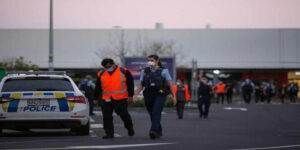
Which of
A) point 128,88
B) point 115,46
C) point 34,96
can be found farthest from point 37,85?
point 115,46

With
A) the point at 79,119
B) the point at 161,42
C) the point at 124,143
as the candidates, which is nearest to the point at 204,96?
the point at 79,119

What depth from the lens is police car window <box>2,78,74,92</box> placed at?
46.6 feet

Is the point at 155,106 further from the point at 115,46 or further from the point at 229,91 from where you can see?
the point at 115,46

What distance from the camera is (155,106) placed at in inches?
536

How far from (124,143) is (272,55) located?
61604mm

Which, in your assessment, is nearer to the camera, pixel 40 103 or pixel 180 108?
pixel 40 103

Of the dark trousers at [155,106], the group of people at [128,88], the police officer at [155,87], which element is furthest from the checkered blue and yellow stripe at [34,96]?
the dark trousers at [155,106]

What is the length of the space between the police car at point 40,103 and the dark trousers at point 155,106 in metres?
1.45

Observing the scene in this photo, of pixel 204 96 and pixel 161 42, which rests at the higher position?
pixel 161 42

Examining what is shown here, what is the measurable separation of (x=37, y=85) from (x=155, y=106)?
2.38 meters

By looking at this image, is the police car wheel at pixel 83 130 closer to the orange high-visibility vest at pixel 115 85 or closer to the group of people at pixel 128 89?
the group of people at pixel 128 89

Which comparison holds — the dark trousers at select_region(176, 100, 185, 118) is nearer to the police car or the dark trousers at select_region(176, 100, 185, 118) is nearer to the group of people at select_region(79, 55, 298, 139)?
the police car

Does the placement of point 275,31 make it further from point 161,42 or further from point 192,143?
point 192,143

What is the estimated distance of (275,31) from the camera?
72562 millimetres
